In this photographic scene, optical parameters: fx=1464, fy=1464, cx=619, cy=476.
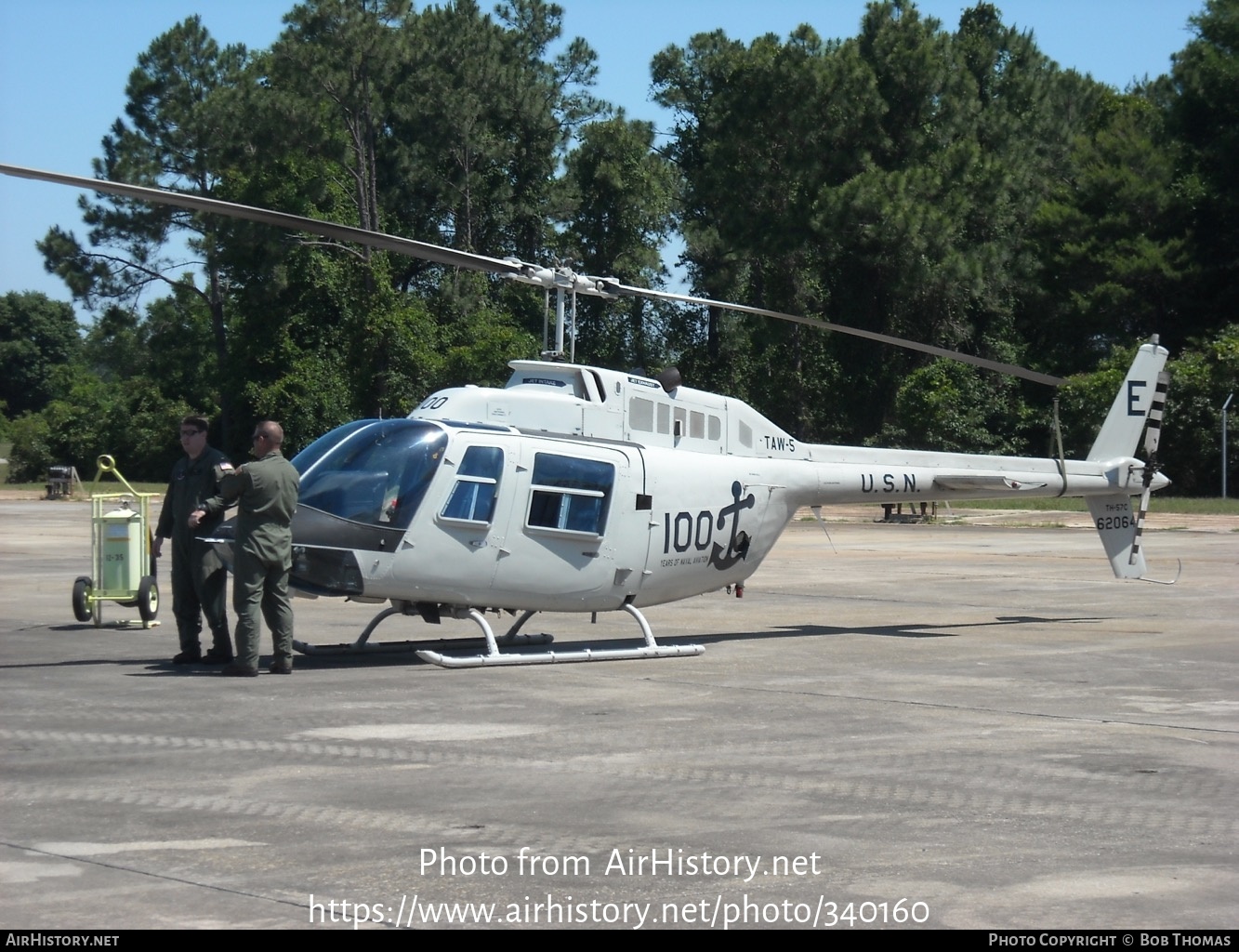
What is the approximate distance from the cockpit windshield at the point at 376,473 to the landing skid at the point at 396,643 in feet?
3.19

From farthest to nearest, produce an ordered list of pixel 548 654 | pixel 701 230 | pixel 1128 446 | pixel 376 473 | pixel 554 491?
pixel 701 230
pixel 1128 446
pixel 554 491
pixel 548 654
pixel 376 473

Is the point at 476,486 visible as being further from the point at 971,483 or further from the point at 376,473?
the point at 971,483

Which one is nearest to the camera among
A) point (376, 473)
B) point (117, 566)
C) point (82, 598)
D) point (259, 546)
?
point (259, 546)

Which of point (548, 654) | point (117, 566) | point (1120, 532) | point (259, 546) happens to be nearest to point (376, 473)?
point (259, 546)

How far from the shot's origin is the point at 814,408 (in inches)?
2404

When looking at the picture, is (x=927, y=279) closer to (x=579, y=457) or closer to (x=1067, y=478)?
(x=1067, y=478)

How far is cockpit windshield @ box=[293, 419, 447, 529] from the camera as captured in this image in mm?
11281

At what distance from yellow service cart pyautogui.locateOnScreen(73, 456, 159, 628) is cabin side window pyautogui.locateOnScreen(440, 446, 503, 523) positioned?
4582 millimetres

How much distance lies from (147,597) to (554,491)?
491 centimetres

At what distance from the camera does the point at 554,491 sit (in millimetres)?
12133

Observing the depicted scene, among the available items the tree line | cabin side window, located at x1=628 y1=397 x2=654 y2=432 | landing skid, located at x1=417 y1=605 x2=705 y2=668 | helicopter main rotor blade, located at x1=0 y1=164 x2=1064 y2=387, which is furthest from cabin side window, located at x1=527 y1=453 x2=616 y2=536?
the tree line

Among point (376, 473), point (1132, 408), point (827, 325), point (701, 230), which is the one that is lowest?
point (376, 473)

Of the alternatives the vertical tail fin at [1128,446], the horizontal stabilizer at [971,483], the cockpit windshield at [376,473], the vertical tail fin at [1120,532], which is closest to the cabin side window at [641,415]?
the cockpit windshield at [376,473]

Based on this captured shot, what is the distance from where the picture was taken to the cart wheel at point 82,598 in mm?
14875
